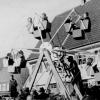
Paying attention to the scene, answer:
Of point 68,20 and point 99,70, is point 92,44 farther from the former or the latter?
point 99,70

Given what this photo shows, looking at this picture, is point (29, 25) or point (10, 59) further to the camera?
point (10, 59)

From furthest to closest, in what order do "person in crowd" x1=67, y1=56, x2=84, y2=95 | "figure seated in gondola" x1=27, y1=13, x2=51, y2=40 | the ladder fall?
"figure seated in gondola" x1=27, y1=13, x2=51, y2=40
"person in crowd" x1=67, y1=56, x2=84, y2=95
the ladder

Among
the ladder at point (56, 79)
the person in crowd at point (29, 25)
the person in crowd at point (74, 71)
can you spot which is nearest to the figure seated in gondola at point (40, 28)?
the person in crowd at point (29, 25)

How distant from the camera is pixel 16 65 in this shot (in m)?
12.4

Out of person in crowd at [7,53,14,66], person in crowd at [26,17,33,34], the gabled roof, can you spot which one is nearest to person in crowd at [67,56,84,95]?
person in crowd at [26,17,33,34]

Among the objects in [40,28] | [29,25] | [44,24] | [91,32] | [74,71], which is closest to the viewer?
[74,71]

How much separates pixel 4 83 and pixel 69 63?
4770 centimetres

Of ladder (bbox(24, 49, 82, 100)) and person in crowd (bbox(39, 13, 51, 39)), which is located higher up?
person in crowd (bbox(39, 13, 51, 39))

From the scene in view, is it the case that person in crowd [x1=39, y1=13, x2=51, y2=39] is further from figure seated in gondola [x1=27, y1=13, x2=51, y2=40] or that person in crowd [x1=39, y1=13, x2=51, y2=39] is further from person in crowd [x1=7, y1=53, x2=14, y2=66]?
person in crowd [x1=7, y1=53, x2=14, y2=66]

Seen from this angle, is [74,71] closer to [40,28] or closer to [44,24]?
[44,24]

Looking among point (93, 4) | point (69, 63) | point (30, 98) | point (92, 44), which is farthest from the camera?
point (93, 4)

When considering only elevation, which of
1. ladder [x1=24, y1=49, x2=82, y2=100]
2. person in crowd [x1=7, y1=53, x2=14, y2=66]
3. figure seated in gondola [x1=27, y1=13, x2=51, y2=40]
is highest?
figure seated in gondola [x1=27, y1=13, x2=51, y2=40]

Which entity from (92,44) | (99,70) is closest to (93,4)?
(92,44)

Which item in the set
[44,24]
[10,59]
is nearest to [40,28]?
[44,24]
